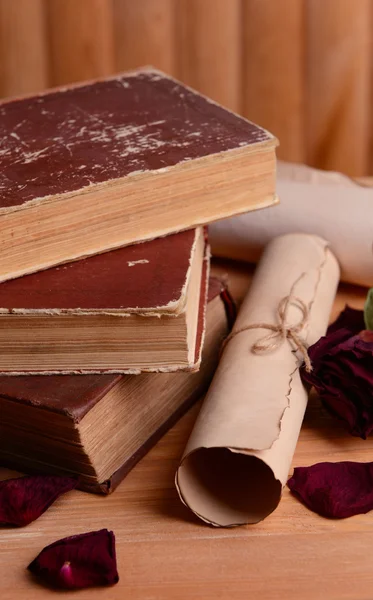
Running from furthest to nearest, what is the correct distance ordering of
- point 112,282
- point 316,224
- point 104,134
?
point 316,224
point 104,134
point 112,282

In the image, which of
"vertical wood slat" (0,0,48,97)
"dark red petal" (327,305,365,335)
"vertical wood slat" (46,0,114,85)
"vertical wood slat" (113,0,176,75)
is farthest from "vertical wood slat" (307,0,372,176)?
"dark red petal" (327,305,365,335)

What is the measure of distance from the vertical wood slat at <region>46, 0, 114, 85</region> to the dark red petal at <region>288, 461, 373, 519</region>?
101cm

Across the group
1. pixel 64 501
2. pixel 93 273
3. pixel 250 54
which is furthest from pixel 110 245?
pixel 250 54

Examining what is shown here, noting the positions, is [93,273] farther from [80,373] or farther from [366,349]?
[366,349]

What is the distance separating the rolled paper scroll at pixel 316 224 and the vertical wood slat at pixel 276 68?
0.40m

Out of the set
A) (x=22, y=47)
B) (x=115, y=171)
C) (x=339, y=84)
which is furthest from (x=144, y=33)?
(x=115, y=171)

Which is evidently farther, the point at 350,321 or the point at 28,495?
the point at 350,321

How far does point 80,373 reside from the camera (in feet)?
2.94

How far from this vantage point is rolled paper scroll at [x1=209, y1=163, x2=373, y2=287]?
1.23 meters

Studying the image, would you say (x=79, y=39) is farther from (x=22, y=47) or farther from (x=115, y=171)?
(x=115, y=171)

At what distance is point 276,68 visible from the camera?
1.66m

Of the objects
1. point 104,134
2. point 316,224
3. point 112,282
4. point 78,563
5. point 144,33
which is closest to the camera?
point 78,563

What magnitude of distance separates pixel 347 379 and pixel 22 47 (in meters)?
1.02

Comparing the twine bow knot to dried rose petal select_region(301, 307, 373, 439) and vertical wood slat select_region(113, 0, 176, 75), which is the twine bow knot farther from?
vertical wood slat select_region(113, 0, 176, 75)
